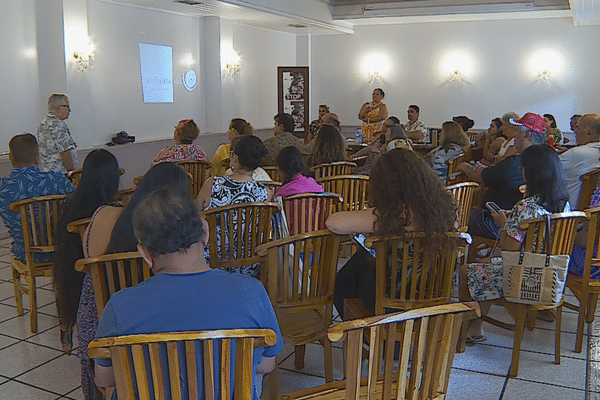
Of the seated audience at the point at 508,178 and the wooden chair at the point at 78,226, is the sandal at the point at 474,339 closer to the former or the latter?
the seated audience at the point at 508,178

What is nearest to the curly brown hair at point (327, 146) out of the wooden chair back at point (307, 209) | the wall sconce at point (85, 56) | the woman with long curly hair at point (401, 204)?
the wooden chair back at point (307, 209)

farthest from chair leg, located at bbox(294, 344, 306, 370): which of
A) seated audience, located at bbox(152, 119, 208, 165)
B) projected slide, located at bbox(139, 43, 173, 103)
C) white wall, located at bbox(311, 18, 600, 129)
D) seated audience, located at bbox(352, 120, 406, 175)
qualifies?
white wall, located at bbox(311, 18, 600, 129)

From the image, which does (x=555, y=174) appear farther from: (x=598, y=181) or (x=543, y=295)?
(x=598, y=181)

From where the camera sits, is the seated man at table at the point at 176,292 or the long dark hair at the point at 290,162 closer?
the seated man at table at the point at 176,292

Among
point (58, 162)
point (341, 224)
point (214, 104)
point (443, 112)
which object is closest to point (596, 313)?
point (341, 224)

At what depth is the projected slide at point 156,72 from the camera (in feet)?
28.6

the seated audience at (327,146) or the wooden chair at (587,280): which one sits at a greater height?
the seated audience at (327,146)

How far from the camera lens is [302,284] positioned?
2.72 meters

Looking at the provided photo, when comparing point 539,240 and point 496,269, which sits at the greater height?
point 539,240

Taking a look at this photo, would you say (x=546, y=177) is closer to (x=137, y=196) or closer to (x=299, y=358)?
(x=299, y=358)

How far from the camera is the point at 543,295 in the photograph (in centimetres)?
287

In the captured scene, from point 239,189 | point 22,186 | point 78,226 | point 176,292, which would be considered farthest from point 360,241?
point 22,186

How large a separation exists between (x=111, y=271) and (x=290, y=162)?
1.97 metres

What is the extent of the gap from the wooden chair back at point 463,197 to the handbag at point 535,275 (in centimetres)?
113
